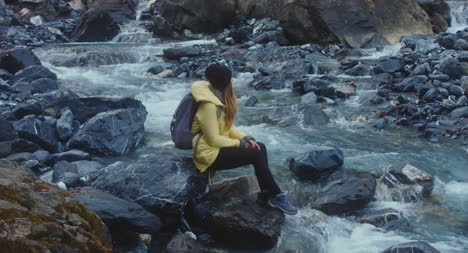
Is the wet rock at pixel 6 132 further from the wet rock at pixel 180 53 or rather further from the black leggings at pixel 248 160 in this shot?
the wet rock at pixel 180 53

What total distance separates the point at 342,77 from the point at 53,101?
27.9ft

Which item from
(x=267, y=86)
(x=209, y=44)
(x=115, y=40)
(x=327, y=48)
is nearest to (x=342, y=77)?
(x=267, y=86)

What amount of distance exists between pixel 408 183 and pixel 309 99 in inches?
219

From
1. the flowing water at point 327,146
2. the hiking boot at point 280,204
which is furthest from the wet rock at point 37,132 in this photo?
the hiking boot at point 280,204

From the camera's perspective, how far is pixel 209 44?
2028 cm

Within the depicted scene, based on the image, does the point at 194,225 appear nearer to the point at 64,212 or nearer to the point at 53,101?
the point at 64,212

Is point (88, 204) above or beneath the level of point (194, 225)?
above

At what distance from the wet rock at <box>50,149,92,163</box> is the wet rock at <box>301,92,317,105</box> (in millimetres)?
6111

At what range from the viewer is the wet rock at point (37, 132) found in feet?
25.9

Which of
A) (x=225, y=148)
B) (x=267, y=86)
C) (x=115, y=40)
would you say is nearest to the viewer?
(x=225, y=148)

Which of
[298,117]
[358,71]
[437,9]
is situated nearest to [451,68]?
[358,71]

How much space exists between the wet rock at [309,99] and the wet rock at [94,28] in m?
13.9

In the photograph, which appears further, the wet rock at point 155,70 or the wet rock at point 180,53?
the wet rock at point 180,53

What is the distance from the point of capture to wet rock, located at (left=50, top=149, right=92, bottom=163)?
730 cm
